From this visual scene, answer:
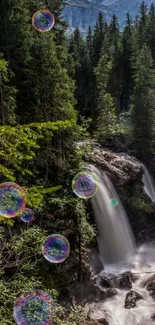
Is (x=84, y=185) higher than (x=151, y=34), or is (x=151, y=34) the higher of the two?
(x=151, y=34)

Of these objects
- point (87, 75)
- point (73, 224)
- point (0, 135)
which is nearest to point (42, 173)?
point (73, 224)

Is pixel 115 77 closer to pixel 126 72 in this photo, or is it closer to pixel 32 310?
pixel 126 72

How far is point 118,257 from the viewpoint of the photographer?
18.2m

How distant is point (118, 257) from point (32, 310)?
40.7 feet

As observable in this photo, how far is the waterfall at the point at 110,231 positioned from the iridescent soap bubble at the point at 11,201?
12647 millimetres

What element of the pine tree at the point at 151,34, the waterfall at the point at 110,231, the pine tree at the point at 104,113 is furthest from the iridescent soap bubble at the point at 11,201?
the pine tree at the point at 151,34

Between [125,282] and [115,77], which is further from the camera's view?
[115,77]

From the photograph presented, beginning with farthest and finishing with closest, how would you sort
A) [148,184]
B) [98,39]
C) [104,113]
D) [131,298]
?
1. [98,39]
2. [104,113]
3. [148,184]
4. [131,298]

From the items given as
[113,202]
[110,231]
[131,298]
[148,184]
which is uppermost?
[113,202]

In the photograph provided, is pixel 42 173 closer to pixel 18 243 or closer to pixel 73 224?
pixel 73 224

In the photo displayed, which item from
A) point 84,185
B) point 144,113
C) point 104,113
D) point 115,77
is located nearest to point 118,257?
point 84,185

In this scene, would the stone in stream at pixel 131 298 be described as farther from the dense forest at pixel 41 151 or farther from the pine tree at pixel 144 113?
the pine tree at pixel 144 113

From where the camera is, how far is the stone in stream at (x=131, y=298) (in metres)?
14.3

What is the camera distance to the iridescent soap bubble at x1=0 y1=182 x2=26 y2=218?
5914mm
